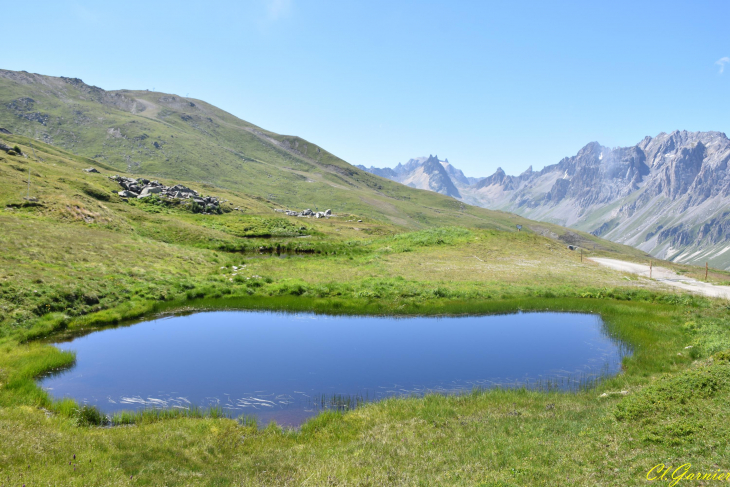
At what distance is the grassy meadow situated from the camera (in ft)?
36.6

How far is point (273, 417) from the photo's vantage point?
17.3 meters

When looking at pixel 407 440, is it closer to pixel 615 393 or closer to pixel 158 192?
pixel 615 393

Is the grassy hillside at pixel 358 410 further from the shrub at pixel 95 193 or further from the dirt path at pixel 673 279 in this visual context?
the shrub at pixel 95 193

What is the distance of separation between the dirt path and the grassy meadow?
3978mm

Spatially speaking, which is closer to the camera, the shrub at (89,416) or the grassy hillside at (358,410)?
the grassy hillside at (358,410)

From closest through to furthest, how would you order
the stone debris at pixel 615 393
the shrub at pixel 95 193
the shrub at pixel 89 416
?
the shrub at pixel 89 416
the stone debris at pixel 615 393
the shrub at pixel 95 193

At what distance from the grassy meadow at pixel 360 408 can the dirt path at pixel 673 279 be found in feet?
13.1

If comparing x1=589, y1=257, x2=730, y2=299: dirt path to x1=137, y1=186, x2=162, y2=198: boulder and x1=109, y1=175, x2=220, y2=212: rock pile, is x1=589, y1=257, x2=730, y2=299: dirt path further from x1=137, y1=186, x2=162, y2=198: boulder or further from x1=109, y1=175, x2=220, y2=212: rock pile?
x1=137, y1=186, x2=162, y2=198: boulder

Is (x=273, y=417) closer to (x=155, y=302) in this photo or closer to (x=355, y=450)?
(x=355, y=450)

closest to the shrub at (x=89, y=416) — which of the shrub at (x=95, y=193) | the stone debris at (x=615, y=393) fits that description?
the stone debris at (x=615, y=393)

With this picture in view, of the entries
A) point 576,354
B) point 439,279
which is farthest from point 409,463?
point 439,279

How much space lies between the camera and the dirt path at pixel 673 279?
43406mm

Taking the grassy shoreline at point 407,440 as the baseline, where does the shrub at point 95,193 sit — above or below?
above

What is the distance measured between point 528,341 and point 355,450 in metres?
19.5
